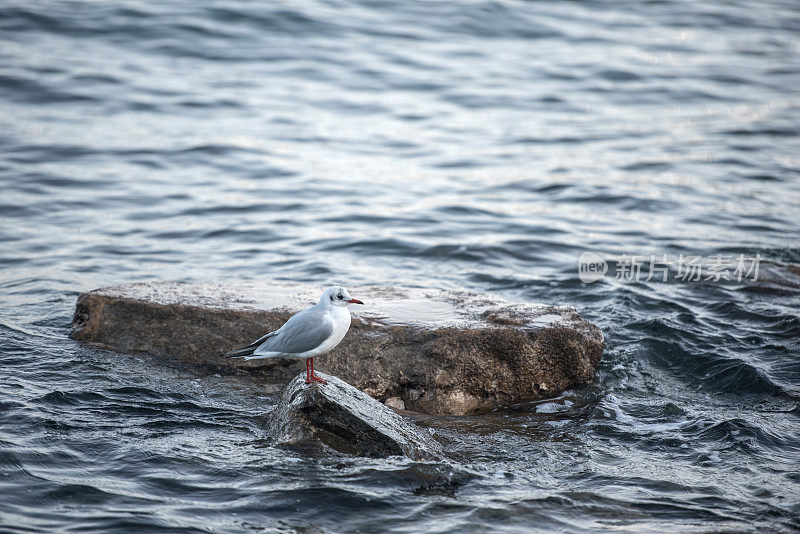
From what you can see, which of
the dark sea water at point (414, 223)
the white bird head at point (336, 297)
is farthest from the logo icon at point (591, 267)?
the white bird head at point (336, 297)

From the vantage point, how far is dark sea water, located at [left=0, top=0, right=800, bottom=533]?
4.67 meters

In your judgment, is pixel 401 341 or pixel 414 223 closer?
pixel 401 341

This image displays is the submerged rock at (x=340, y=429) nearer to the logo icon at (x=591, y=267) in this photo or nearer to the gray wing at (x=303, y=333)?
the gray wing at (x=303, y=333)

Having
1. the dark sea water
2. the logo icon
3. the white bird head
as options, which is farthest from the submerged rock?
the logo icon

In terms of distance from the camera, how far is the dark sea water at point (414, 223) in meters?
4.67

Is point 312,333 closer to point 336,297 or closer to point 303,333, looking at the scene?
Answer: point 303,333

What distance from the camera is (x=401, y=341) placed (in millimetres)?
5945

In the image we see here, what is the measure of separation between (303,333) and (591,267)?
17.7ft

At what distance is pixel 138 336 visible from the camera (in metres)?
6.27

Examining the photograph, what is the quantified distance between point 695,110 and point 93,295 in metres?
14.3

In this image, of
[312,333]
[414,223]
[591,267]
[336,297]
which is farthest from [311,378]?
[414,223]

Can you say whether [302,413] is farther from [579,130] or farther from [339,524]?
[579,130]

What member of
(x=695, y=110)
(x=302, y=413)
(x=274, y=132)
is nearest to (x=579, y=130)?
(x=695, y=110)

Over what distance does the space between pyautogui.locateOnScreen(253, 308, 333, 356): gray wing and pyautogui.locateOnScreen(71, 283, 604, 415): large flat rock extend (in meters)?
0.74
